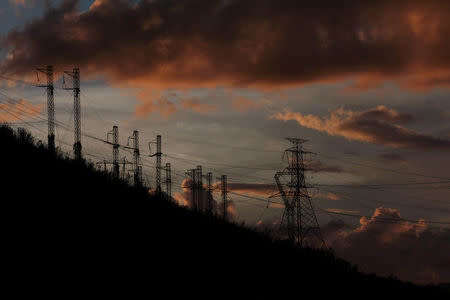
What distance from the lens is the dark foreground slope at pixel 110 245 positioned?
10617mm

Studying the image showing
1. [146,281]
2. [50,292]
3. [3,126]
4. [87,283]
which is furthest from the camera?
[3,126]

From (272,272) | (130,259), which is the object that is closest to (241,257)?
(272,272)

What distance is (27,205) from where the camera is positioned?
13109mm

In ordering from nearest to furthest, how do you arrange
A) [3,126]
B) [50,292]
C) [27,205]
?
[50,292] → [27,205] → [3,126]

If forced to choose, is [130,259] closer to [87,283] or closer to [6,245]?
[87,283]

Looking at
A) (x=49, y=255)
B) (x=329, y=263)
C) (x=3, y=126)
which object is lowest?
(x=329, y=263)

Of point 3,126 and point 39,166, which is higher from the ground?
point 3,126

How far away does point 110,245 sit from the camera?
41.5 feet

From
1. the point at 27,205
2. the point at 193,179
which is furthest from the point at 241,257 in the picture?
the point at 193,179

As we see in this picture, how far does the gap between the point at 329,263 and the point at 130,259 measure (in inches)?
757

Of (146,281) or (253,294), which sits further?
(253,294)

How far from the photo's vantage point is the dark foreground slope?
10617 mm

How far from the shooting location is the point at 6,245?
1079cm

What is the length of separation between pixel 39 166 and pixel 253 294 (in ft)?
30.3
